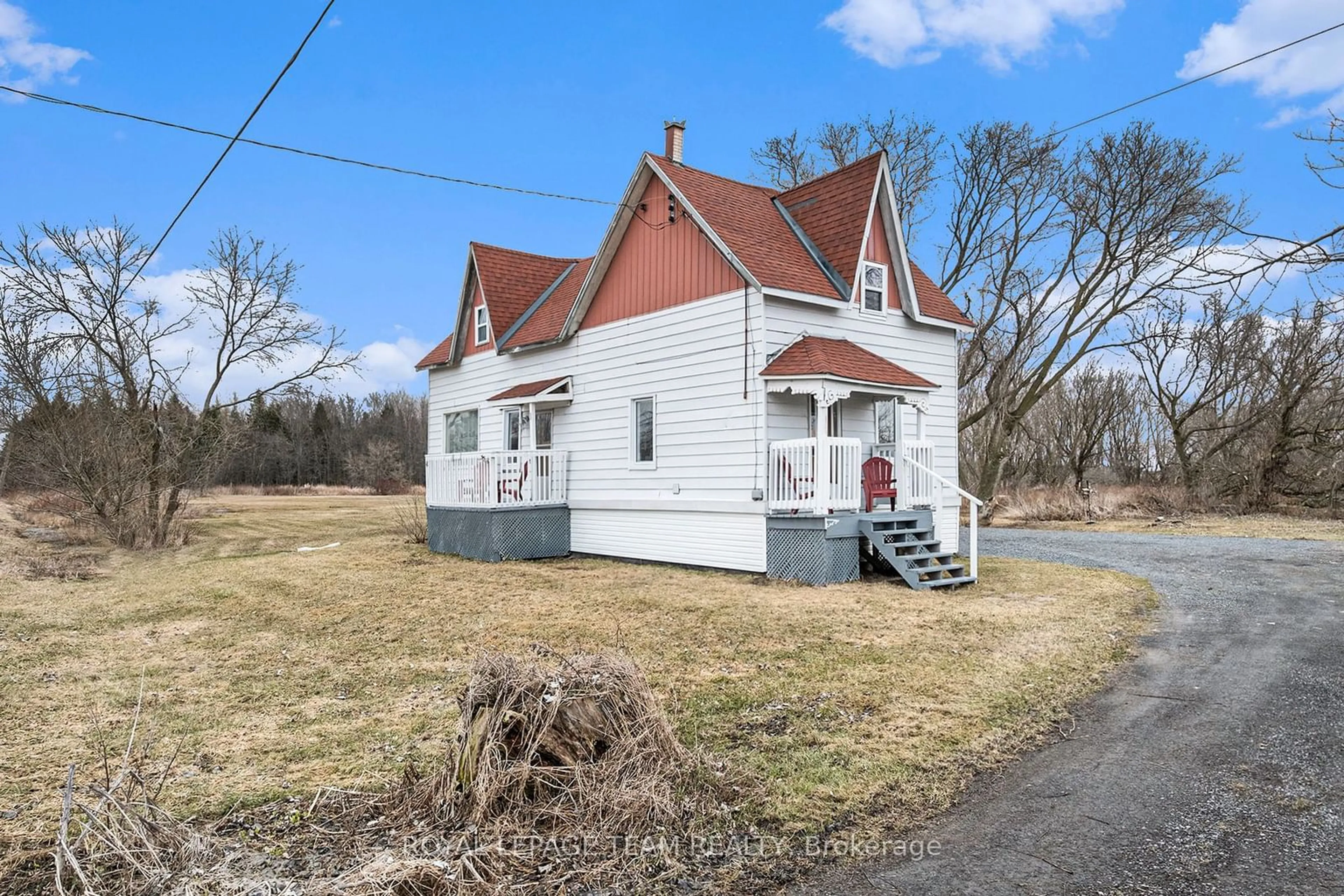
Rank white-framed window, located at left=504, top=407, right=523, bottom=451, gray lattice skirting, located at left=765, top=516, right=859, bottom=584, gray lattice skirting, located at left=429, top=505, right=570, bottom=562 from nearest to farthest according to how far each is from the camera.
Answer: gray lattice skirting, located at left=765, top=516, right=859, bottom=584, gray lattice skirting, located at left=429, top=505, right=570, bottom=562, white-framed window, located at left=504, top=407, right=523, bottom=451

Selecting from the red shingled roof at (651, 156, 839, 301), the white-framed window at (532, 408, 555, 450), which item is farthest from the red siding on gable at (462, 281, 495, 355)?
the red shingled roof at (651, 156, 839, 301)

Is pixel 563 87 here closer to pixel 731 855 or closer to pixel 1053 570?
pixel 1053 570

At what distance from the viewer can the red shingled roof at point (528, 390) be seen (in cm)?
1664

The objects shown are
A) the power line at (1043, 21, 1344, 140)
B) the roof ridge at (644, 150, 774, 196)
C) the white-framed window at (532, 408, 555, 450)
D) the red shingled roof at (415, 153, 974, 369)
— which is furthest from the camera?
the white-framed window at (532, 408, 555, 450)

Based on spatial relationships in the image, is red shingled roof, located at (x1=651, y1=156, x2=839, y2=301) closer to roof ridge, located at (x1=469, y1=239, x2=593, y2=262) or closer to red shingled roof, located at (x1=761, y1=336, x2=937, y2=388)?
red shingled roof, located at (x1=761, y1=336, x2=937, y2=388)

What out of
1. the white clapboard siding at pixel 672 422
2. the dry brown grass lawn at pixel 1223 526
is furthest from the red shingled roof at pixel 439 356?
the dry brown grass lawn at pixel 1223 526

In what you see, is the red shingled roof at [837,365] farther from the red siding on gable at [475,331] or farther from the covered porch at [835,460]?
the red siding on gable at [475,331]

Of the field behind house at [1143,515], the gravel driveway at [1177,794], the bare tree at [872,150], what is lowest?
the gravel driveway at [1177,794]

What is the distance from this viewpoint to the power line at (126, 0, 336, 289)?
28.7 ft

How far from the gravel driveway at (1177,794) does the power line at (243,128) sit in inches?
359

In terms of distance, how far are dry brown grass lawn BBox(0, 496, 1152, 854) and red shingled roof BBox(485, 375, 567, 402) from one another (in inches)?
153

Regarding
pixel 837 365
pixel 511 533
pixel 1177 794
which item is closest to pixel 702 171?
pixel 837 365

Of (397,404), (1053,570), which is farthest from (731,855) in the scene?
(397,404)

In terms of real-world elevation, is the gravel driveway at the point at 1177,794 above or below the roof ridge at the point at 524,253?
below
